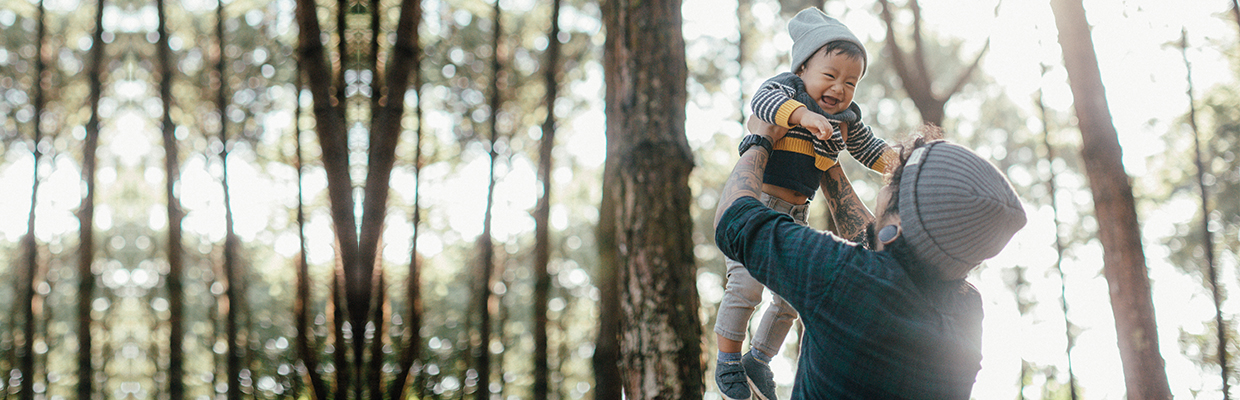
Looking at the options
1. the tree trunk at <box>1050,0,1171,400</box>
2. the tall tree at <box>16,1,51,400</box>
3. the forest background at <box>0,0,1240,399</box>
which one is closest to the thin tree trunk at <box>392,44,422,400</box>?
the forest background at <box>0,0,1240,399</box>

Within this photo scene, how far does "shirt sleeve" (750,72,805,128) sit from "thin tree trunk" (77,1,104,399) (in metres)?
7.38

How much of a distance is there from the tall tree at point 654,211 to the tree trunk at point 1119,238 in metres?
5.01

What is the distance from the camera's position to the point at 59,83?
24.3 ft

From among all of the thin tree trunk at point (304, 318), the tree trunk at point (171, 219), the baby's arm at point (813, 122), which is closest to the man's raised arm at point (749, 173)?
the baby's arm at point (813, 122)

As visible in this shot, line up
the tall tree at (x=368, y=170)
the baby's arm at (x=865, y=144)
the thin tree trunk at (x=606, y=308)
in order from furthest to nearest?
the thin tree trunk at (x=606, y=308) → the tall tree at (x=368, y=170) → the baby's arm at (x=865, y=144)

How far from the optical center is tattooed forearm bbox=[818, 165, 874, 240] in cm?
249

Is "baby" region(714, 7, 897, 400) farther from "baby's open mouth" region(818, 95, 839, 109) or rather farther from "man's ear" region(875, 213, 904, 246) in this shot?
"man's ear" region(875, 213, 904, 246)

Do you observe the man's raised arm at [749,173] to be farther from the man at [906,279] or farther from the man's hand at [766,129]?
the man at [906,279]

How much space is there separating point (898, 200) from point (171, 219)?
8137 millimetres

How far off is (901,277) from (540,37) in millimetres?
9395

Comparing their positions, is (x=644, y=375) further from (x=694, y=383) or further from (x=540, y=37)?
(x=540, y=37)

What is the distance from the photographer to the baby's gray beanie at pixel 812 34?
2285mm

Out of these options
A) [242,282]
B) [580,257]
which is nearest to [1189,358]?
[580,257]

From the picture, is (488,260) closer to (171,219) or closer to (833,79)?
(171,219)
